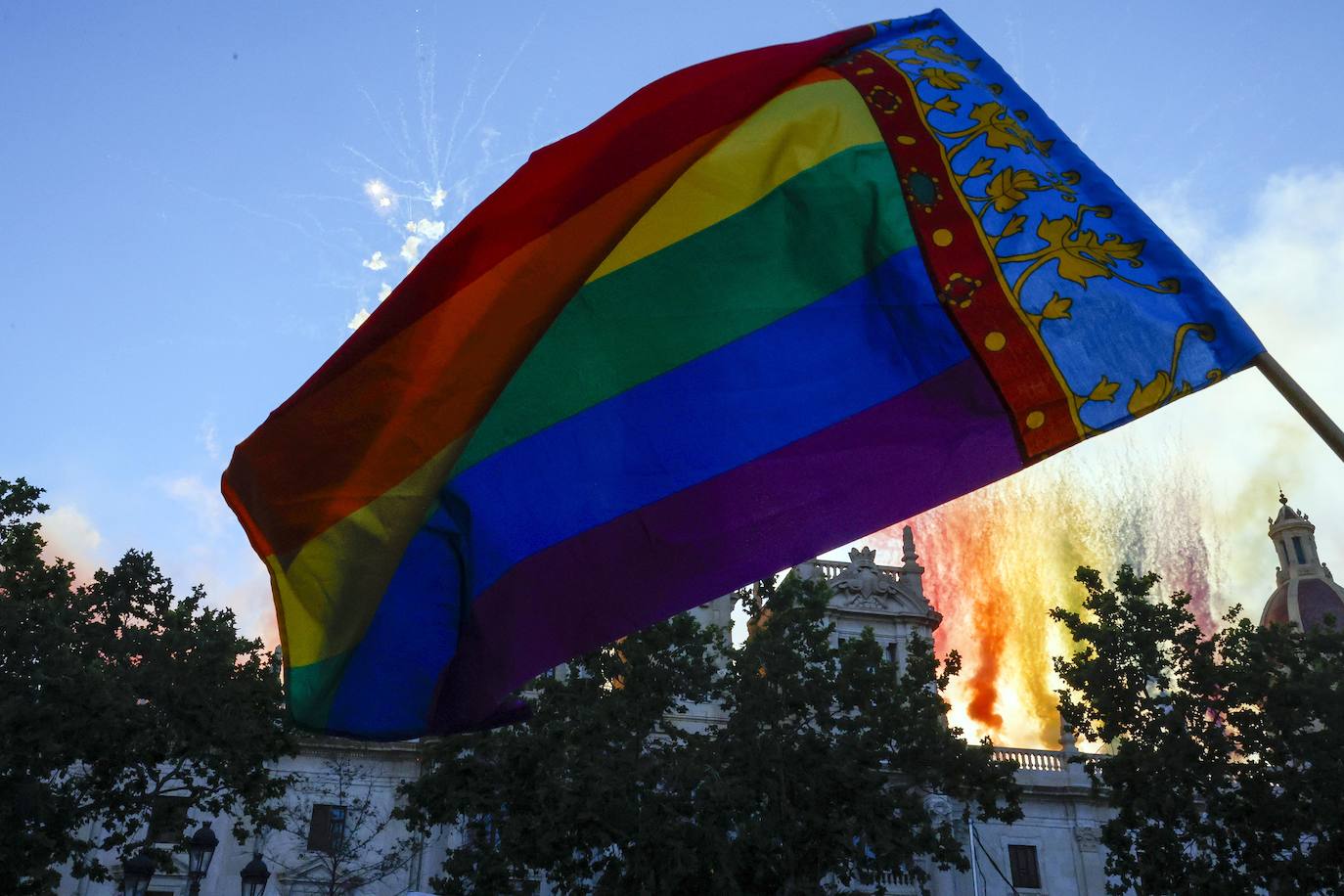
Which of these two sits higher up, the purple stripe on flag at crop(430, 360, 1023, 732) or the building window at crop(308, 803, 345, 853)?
the building window at crop(308, 803, 345, 853)

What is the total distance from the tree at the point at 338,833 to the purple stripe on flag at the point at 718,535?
30.5m

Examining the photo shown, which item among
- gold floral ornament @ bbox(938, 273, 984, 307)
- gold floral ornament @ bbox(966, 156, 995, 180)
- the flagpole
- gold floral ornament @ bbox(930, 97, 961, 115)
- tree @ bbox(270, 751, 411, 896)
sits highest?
tree @ bbox(270, 751, 411, 896)

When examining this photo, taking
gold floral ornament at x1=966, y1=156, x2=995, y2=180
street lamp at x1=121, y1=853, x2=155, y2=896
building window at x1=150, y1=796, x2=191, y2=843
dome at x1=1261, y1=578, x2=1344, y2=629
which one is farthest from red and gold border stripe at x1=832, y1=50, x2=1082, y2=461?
dome at x1=1261, y1=578, x2=1344, y2=629

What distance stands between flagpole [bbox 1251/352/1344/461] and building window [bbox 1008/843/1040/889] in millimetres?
38406

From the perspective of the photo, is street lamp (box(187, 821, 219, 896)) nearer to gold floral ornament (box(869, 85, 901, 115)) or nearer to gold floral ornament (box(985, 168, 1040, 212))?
gold floral ornament (box(869, 85, 901, 115))

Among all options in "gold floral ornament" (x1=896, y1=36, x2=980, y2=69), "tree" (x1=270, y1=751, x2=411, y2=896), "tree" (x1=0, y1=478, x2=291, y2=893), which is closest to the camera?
"gold floral ornament" (x1=896, y1=36, x2=980, y2=69)

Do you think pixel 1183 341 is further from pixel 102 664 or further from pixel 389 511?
pixel 102 664

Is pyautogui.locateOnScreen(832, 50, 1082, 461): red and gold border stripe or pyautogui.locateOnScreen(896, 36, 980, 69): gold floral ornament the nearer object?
pyautogui.locateOnScreen(832, 50, 1082, 461): red and gold border stripe

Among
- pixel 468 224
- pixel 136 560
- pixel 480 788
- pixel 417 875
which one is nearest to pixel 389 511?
pixel 468 224

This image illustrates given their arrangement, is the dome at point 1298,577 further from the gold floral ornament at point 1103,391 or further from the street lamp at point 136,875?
the gold floral ornament at point 1103,391

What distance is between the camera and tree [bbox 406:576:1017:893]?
26406 millimetres

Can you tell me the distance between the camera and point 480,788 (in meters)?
27.3

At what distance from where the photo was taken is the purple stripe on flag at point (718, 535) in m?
6.93

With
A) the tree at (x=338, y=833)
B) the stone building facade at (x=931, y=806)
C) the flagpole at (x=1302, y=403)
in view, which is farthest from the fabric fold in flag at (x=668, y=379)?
the tree at (x=338, y=833)
